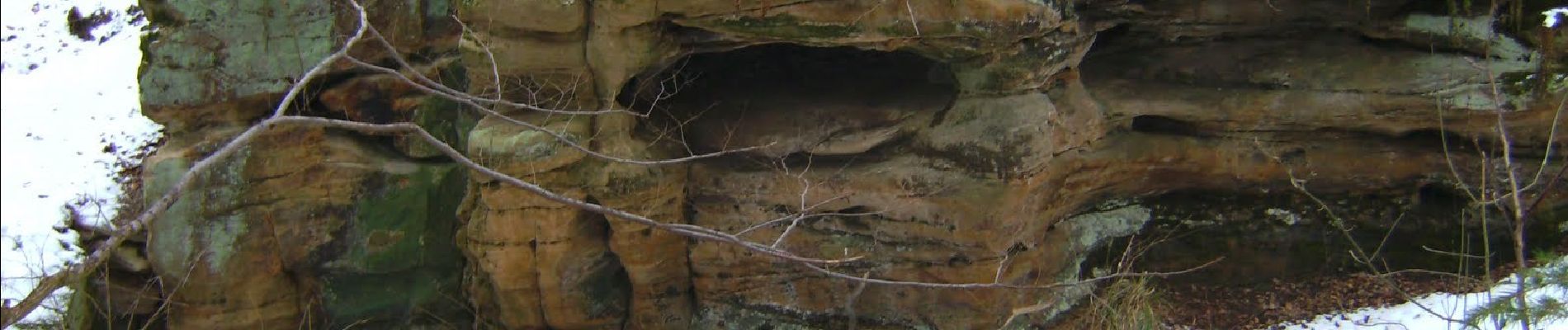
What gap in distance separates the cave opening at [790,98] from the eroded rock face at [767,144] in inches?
0.8

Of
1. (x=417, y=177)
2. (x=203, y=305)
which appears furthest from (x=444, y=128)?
(x=203, y=305)

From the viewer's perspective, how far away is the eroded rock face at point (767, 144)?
5680mm

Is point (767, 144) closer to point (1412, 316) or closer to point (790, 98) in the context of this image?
point (790, 98)

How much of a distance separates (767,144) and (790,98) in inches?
25.7

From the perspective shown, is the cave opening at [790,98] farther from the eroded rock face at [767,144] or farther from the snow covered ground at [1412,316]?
the snow covered ground at [1412,316]

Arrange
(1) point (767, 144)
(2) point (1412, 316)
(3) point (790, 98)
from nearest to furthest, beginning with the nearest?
(2) point (1412, 316), (1) point (767, 144), (3) point (790, 98)

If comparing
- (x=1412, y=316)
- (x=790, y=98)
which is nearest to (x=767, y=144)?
(x=790, y=98)

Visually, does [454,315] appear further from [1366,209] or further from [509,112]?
[1366,209]

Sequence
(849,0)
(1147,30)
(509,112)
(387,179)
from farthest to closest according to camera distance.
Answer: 1. (387,179)
2. (1147,30)
3. (509,112)
4. (849,0)

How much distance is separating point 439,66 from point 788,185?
86.9 inches

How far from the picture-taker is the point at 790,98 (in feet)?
22.0

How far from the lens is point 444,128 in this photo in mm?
6910

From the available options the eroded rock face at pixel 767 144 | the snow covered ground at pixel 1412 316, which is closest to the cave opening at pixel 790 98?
the eroded rock face at pixel 767 144

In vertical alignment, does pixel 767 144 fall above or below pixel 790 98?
below
